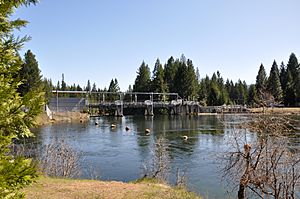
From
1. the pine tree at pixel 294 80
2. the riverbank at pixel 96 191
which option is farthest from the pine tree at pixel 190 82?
the riverbank at pixel 96 191

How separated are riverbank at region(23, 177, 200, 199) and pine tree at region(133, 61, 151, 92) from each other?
81.0 metres

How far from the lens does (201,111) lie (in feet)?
269

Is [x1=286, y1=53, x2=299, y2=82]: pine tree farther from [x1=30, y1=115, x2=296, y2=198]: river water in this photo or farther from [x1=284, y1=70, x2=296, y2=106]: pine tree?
[x1=30, y1=115, x2=296, y2=198]: river water

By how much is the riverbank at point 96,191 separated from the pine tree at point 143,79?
8105 centimetres

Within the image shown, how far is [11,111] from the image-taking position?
4.36m

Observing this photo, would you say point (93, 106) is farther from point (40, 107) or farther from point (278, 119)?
point (40, 107)

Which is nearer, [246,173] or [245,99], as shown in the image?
[246,173]

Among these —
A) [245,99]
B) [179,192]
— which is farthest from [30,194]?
[245,99]

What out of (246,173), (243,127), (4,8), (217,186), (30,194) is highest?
(4,8)

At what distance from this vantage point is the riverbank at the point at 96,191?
11.6 metres

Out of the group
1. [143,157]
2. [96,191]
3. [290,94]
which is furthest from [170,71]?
[96,191]

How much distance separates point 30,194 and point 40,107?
27.2 ft

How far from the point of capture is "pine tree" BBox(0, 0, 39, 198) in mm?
4062

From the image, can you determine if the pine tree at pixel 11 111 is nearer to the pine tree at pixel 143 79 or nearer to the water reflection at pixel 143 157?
the water reflection at pixel 143 157
